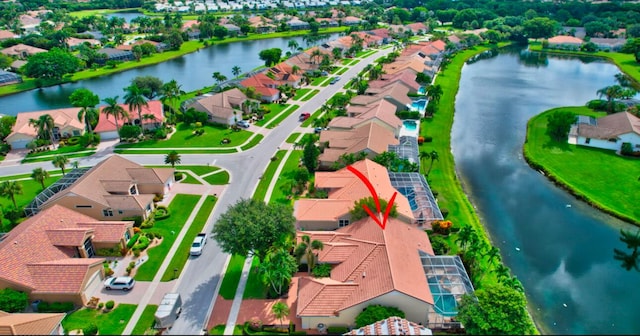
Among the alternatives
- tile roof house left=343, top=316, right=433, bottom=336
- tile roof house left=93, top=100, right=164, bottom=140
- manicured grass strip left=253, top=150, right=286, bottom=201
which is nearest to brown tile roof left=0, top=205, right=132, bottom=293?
manicured grass strip left=253, top=150, right=286, bottom=201

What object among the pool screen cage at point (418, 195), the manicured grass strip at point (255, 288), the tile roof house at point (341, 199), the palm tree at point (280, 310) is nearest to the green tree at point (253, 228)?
the manicured grass strip at point (255, 288)

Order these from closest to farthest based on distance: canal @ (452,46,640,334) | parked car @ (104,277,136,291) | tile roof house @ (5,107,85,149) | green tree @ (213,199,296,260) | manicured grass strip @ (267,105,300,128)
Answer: green tree @ (213,199,296,260) → canal @ (452,46,640,334) → parked car @ (104,277,136,291) → tile roof house @ (5,107,85,149) → manicured grass strip @ (267,105,300,128)

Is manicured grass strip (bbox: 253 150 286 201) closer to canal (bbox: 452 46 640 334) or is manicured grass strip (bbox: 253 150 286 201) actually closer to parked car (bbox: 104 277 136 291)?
parked car (bbox: 104 277 136 291)

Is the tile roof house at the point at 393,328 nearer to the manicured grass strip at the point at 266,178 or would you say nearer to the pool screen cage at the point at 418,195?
the pool screen cage at the point at 418,195

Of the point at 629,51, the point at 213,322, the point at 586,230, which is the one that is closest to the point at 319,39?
the point at 629,51

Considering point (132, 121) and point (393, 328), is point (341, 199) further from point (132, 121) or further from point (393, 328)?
point (132, 121)

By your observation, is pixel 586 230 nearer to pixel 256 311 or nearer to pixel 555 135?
pixel 555 135

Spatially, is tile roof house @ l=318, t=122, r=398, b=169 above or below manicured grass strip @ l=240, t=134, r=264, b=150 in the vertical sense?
above
